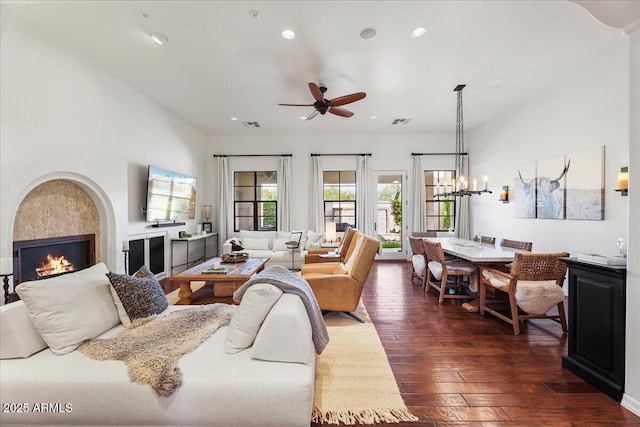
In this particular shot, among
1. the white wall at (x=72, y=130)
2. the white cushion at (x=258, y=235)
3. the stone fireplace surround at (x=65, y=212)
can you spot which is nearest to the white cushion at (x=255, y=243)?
the white cushion at (x=258, y=235)

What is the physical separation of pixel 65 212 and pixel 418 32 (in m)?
4.80

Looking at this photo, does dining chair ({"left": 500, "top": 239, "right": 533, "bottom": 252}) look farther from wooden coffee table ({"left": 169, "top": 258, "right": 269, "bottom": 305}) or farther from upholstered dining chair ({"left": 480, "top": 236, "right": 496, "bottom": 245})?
wooden coffee table ({"left": 169, "top": 258, "right": 269, "bottom": 305})

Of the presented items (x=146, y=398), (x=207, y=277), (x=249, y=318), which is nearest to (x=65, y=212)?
(x=207, y=277)

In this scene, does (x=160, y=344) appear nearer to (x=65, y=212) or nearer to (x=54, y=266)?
(x=54, y=266)

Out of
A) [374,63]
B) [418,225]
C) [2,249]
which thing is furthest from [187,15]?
[418,225]

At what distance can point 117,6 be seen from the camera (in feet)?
8.57

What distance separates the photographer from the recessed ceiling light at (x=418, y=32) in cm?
294

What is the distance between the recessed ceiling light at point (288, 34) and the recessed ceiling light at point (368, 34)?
29.9 inches

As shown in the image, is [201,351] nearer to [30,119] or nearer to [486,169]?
[30,119]

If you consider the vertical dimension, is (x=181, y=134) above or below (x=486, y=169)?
above

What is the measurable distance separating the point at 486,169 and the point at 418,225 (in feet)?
6.43

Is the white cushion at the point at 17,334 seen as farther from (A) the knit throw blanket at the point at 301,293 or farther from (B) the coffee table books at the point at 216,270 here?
(B) the coffee table books at the point at 216,270

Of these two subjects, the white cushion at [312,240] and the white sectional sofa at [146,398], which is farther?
the white cushion at [312,240]

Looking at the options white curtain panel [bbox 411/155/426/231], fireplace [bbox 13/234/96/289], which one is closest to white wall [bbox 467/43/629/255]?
white curtain panel [bbox 411/155/426/231]
